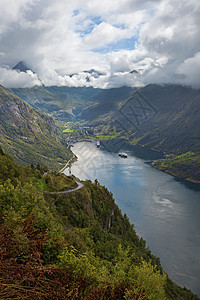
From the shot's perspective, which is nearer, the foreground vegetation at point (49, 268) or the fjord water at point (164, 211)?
the foreground vegetation at point (49, 268)

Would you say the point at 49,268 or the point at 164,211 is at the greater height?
the point at 49,268

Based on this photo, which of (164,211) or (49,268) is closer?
(49,268)

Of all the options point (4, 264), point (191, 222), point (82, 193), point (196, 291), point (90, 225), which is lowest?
point (196, 291)

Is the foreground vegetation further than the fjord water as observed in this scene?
No

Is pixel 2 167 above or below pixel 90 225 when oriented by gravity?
above

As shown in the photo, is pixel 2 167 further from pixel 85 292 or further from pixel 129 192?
pixel 129 192

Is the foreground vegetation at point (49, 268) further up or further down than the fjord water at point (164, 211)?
further up

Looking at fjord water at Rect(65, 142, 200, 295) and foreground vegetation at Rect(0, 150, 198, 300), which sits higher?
foreground vegetation at Rect(0, 150, 198, 300)

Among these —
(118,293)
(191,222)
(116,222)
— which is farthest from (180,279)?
(118,293)
